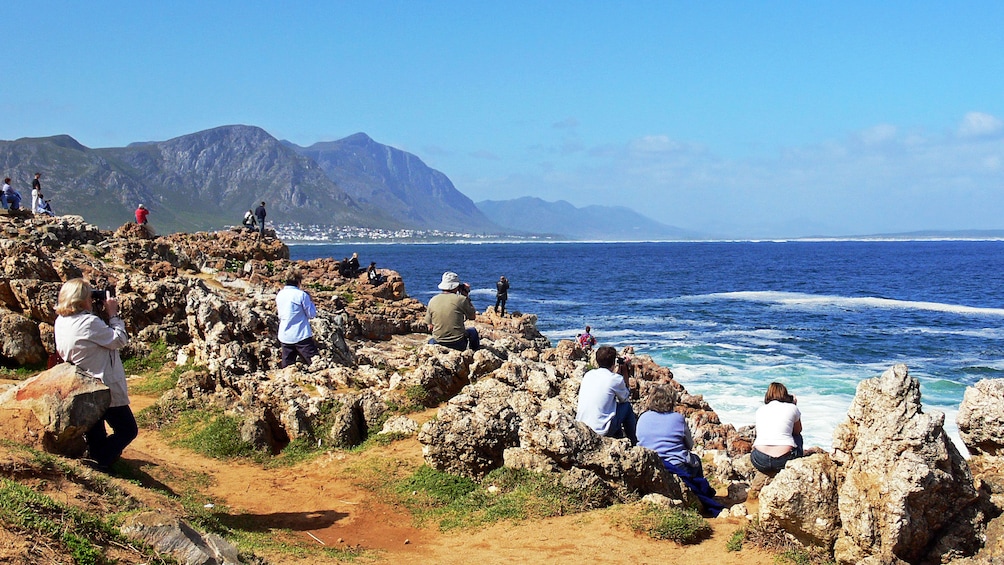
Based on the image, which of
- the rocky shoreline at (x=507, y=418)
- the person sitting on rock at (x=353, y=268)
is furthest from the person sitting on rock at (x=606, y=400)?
the person sitting on rock at (x=353, y=268)

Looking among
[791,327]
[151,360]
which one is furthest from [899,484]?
[791,327]

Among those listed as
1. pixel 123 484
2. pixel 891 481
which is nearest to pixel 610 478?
pixel 891 481

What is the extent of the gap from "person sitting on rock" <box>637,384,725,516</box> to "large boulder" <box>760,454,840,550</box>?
8.24ft

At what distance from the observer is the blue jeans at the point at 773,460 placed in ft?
35.4

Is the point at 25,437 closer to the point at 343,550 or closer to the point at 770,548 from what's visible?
the point at 343,550

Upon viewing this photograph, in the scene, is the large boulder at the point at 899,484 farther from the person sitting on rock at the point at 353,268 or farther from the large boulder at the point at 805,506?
the person sitting on rock at the point at 353,268

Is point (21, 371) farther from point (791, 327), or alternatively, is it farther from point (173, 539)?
point (791, 327)

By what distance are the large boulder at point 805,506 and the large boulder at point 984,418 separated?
7.72 ft

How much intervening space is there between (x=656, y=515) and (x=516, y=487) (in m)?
2.10

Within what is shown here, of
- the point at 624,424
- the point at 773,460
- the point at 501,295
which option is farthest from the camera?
the point at 501,295

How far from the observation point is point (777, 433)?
35.7 feet

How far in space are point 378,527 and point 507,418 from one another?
2.68 meters

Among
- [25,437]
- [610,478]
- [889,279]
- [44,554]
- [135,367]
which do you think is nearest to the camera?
[44,554]

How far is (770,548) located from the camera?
8.68 m
